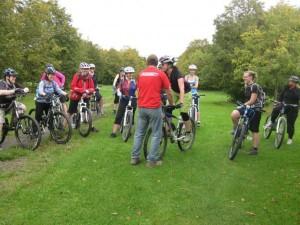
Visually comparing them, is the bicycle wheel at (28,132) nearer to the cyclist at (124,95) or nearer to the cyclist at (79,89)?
the cyclist at (79,89)

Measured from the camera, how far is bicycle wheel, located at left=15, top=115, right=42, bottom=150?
9500 mm

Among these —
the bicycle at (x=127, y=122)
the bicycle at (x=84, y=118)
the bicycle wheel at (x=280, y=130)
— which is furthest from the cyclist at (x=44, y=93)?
the bicycle wheel at (x=280, y=130)

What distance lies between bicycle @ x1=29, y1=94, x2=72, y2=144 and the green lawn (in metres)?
0.28

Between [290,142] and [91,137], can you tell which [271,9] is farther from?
[91,137]

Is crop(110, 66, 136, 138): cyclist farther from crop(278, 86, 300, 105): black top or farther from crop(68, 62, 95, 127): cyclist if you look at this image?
crop(278, 86, 300, 105): black top

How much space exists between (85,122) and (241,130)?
4.62 meters

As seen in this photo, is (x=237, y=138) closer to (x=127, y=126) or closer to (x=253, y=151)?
(x=253, y=151)

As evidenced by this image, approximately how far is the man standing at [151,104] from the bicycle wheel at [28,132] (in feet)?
8.15

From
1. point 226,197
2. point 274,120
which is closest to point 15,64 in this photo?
point 274,120

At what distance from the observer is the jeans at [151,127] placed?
8.28 m

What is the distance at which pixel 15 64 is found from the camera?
29.0 meters

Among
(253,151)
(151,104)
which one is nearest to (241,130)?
(253,151)

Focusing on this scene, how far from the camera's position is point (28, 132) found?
9.69 meters

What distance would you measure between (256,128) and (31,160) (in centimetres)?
527
